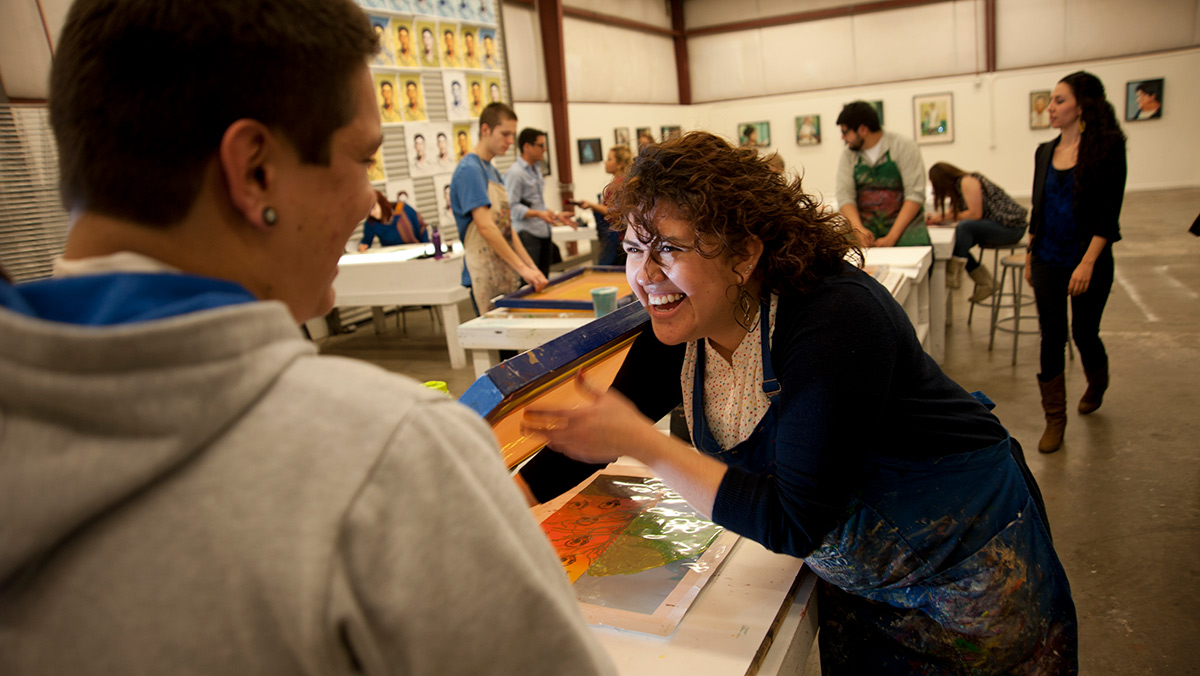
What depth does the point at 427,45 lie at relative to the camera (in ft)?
27.1

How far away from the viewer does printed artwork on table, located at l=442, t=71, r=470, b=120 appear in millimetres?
8602

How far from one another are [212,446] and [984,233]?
585 cm

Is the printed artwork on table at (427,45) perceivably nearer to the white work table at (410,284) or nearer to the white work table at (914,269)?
the white work table at (410,284)

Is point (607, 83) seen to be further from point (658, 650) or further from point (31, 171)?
point (658, 650)

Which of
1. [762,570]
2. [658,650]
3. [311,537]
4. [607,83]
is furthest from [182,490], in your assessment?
[607,83]

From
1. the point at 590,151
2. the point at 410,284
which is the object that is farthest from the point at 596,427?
the point at 590,151

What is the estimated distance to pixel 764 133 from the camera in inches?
576

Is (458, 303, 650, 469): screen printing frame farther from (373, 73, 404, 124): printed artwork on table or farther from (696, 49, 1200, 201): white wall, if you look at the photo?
(696, 49, 1200, 201): white wall

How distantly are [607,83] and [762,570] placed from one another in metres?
12.3

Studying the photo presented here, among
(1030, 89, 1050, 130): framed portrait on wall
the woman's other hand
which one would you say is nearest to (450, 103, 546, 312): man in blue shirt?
the woman's other hand

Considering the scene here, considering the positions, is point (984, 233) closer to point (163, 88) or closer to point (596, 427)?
point (596, 427)

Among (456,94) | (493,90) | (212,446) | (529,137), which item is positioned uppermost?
(493,90)

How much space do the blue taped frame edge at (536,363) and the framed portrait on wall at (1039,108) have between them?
13.7 metres

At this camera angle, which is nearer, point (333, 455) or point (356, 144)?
point (333, 455)
